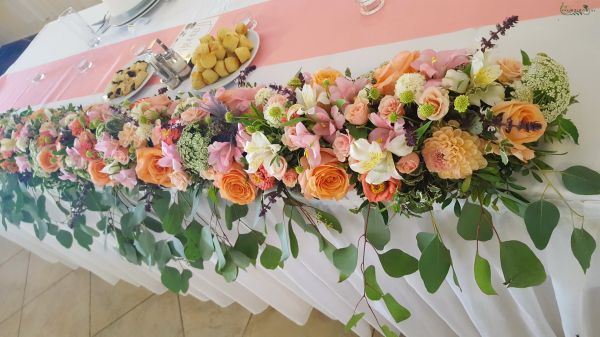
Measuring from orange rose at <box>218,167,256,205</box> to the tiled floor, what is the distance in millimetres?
1110

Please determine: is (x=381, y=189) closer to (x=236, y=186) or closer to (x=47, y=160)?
(x=236, y=186)

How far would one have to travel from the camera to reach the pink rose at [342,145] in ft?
1.49

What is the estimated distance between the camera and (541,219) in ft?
1.45

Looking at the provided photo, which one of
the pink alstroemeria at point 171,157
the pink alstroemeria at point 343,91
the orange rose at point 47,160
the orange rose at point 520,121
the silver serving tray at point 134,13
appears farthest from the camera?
the silver serving tray at point 134,13

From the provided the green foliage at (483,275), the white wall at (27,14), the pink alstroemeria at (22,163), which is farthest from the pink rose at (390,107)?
the white wall at (27,14)

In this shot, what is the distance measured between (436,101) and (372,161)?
0.30ft

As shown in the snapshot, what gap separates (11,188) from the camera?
42.9 inches

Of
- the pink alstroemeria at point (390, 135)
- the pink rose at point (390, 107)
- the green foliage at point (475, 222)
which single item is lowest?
the green foliage at point (475, 222)

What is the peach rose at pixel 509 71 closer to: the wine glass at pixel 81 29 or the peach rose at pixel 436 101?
the peach rose at pixel 436 101

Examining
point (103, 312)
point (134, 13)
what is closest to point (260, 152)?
point (134, 13)

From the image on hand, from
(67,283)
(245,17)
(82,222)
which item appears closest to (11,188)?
(82,222)

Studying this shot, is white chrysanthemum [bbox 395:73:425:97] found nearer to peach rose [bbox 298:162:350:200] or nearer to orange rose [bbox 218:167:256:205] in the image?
peach rose [bbox 298:162:350:200]

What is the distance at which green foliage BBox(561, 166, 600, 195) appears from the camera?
410 mm

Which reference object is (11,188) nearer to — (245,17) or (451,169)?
(245,17)
